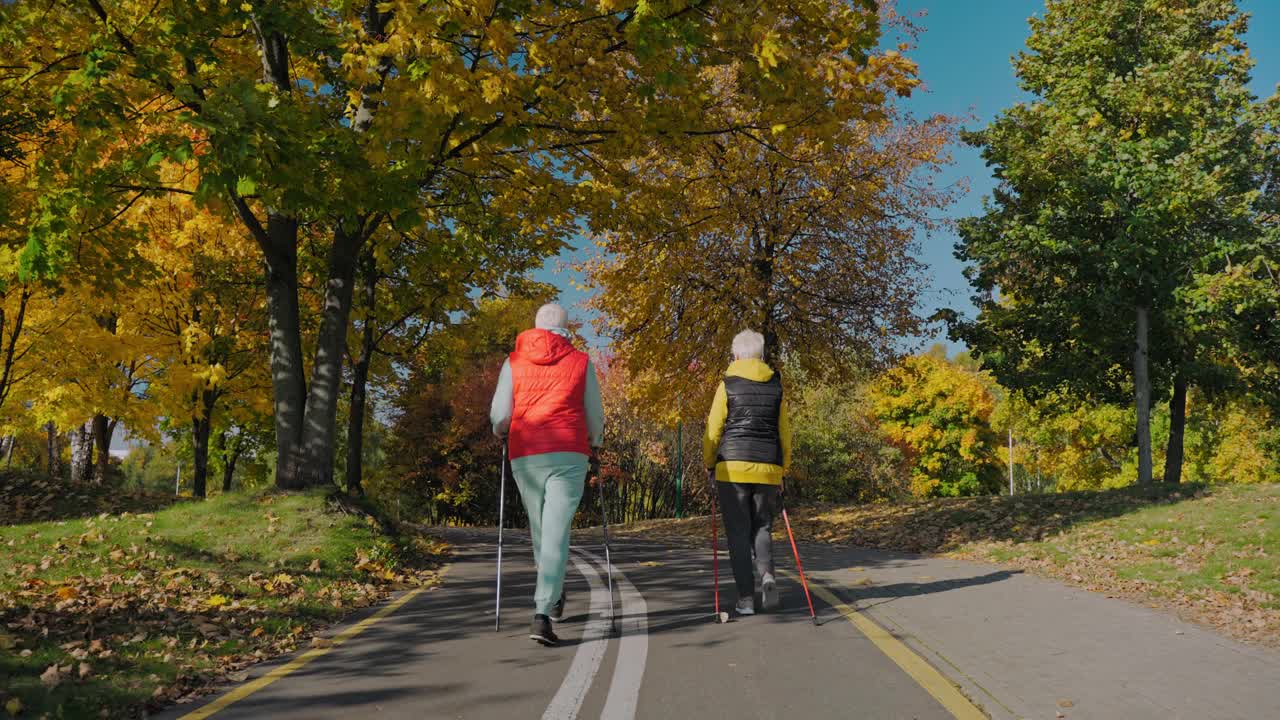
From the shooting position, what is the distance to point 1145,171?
19031mm

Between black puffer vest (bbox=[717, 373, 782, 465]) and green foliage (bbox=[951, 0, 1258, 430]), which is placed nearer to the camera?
black puffer vest (bbox=[717, 373, 782, 465])

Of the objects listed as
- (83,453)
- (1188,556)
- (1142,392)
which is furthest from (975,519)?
(83,453)

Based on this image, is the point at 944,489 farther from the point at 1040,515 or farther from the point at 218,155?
the point at 218,155

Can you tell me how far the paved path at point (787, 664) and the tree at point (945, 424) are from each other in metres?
47.4

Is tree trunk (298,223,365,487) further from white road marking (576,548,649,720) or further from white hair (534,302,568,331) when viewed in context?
white hair (534,302,568,331)

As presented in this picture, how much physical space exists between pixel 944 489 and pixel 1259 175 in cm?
3754

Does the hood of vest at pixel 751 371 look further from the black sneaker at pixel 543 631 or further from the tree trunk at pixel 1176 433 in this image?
the tree trunk at pixel 1176 433

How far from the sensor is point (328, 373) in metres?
12.7

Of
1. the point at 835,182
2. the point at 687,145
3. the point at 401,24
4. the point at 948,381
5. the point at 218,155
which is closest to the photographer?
the point at 218,155

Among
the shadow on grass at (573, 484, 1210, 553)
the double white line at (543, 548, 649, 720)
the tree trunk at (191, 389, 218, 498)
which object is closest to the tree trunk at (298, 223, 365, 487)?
the double white line at (543, 548, 649, 720)

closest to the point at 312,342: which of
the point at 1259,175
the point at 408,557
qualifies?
the point at 408,557

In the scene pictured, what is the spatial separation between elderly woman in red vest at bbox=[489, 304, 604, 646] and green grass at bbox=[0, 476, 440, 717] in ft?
6.25

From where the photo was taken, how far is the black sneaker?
5.82 metres

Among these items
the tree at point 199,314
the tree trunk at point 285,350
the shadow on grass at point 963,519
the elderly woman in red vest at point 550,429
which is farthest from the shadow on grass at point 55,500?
the elderly woman in red vest at point 550,429
